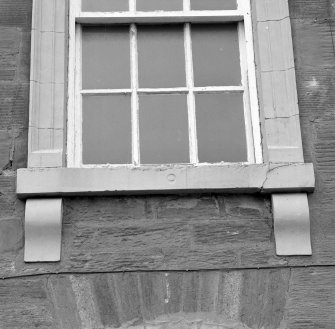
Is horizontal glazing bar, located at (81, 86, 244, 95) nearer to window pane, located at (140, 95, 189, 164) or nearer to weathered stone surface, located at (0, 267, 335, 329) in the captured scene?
window pane, located at (140, 95, 189, 164)

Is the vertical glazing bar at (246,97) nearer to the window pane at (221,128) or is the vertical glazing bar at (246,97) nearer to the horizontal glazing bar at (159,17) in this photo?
the window pane at (221,128)

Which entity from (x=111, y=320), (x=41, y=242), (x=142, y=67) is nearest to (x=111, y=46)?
(x=142, y=67)

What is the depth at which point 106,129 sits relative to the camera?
18.4ft

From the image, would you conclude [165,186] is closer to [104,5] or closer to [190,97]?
[190,97]

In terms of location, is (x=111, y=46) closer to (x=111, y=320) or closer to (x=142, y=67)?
(x=142, y=67)

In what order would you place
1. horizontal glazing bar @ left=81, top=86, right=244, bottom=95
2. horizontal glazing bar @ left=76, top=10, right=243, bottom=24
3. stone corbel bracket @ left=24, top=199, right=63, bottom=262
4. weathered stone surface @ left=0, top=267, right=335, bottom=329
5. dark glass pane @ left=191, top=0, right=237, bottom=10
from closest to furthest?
weathered stone surface @ left=0, top=267, right=335, bottom=329 → stone corbel bracket @ left=24, top=199, right=63, bottom=262 → horizontal glazing bar @ left=81, top=86, right=244, bottom=95 → horizontal glazing bar @ left=76, top=10, right=243, bottom=24 → dark glass pane @ left=191, top=0, right=237, bottom=10

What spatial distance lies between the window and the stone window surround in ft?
0.48

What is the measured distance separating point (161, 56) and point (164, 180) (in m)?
1.01

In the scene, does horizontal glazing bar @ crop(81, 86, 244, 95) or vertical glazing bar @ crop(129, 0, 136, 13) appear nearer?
horizontal glazing bar @ crop(81, 86, 244, 95)

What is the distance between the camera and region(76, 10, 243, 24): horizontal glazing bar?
231 inches

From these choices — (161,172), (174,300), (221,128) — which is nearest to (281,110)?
(221,128)

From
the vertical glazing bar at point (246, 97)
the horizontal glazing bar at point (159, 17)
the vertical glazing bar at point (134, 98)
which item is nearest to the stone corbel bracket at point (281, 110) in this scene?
the vertical glazing bar at point (246, 97)

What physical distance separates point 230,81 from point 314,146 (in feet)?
2.39

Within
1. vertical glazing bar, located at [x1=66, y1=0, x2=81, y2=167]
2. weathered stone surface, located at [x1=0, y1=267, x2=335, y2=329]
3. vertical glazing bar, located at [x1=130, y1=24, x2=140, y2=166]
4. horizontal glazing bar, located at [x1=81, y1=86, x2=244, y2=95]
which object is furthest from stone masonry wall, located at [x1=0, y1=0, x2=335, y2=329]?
horizontal glazing bar, located at [x1=81, y1=86, x2=244, y2=95]
